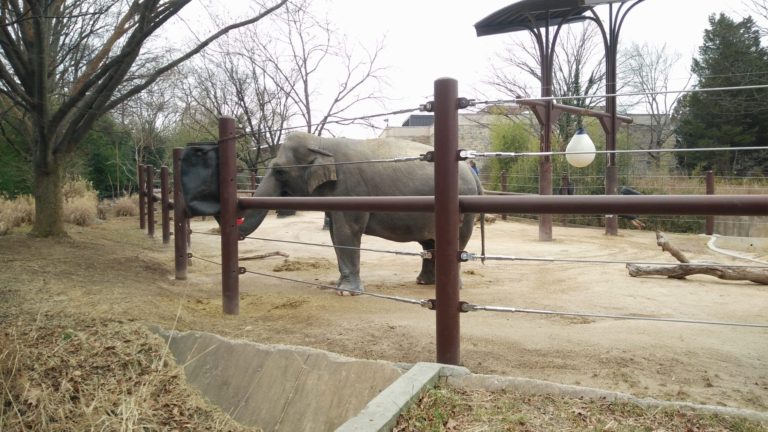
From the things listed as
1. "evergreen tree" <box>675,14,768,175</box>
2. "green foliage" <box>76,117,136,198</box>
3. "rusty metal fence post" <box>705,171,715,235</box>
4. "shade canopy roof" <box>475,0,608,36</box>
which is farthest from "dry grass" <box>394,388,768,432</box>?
"evergreen tree" <box>675,14,768,175</box>

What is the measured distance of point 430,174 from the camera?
634 centimetres

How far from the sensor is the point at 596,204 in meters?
2.39

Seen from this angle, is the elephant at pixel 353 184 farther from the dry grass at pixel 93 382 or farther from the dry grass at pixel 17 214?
the dry grass at pixel 17 214

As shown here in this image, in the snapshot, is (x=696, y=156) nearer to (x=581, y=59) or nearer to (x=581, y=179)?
(x=581, y=59)

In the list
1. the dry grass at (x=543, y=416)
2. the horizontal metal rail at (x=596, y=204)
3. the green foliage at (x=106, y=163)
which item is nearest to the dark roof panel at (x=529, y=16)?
the horizontal metal rail at (x=596, y=204)

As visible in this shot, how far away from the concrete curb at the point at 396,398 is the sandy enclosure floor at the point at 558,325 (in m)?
0.47

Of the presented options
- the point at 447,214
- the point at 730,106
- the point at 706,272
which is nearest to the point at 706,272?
the point at 706,272

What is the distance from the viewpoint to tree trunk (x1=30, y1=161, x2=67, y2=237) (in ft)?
27.2

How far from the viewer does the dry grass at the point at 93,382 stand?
256 cm

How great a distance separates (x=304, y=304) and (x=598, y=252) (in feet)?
20.1

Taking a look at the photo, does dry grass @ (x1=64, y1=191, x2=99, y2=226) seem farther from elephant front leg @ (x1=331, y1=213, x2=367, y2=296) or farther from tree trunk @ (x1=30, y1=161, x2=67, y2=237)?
elephant front leg @ (x1=331, y1=213, x2=367, y2=296)

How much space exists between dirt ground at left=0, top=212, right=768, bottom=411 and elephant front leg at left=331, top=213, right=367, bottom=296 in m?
0.26

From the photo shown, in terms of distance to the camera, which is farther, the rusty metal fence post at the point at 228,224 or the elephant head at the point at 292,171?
the elephant head at the point at 292,171

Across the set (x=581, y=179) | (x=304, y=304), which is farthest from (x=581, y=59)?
(x=304, y=304)
